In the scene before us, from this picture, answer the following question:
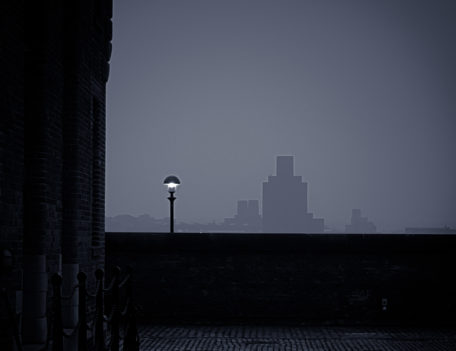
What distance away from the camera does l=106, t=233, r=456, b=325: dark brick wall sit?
1356cm

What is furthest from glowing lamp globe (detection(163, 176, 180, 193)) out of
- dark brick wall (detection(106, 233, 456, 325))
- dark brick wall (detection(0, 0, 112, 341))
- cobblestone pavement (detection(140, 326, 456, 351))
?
dark brick wall (detection(0, 0, 112, 341))

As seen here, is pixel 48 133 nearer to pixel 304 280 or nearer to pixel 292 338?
pixel 292 338

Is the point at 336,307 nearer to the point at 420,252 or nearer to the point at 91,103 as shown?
the point at 420,252

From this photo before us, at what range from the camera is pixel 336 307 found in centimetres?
1358

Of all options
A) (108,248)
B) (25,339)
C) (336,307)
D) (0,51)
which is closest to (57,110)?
(0,51)

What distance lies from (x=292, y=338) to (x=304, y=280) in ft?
6.74

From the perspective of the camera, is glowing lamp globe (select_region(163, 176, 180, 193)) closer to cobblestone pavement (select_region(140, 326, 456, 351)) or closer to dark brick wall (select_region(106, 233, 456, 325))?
dark brick wall (select_region(106, 233, 456, 325))

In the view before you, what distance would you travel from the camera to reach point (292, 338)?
38.8 feet

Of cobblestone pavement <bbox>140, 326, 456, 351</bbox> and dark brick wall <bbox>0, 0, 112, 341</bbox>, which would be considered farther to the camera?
cobblestone pavement <bbox>140, 326, 456, 351</bbox>

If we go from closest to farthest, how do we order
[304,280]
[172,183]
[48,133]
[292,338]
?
[48,133] → [292,338] → [304,280] → [172,183]

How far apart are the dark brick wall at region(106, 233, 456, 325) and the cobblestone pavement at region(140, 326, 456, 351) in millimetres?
500

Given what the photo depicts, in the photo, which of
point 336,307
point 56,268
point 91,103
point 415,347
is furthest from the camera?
point 336,307

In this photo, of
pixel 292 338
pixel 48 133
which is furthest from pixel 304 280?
pixel 48 133

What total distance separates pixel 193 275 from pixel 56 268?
6445 mm
